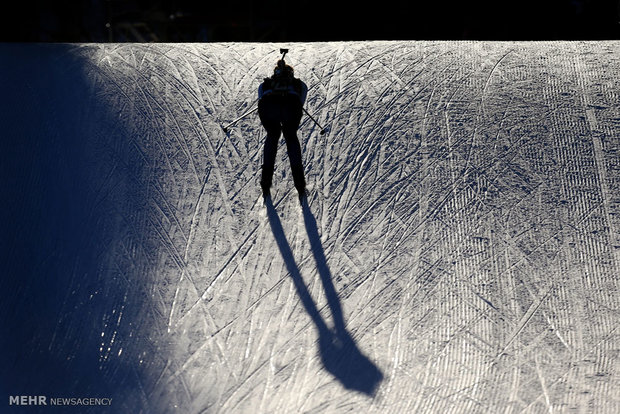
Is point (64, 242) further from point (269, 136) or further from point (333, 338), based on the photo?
point (333, 338)

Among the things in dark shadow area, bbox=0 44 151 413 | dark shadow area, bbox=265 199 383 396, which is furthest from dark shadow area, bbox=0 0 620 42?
dark shadow area, bbox=265 199 383 396

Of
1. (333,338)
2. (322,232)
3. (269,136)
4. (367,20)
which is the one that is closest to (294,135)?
(269,136)

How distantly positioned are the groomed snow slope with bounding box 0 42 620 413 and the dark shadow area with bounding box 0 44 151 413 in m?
0.02

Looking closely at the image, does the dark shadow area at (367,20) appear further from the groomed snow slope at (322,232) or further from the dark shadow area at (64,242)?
the dark shadow area at (64,242)

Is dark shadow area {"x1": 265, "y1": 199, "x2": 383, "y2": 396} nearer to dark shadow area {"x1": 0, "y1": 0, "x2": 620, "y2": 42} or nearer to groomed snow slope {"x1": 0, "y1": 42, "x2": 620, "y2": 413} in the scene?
groomed snow slope {"x1": 0, "y1": 42, "x2": 620, "y2": 413}

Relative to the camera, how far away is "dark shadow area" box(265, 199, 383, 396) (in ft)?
15.7

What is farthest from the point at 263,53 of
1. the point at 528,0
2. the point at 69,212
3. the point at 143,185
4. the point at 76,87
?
the point at 528,0

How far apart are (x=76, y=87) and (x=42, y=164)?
5.95 feet

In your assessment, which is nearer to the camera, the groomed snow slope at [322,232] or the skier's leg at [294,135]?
the groomed snow slope at [322,232]

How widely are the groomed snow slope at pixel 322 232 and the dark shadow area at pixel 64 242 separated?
0.02 m

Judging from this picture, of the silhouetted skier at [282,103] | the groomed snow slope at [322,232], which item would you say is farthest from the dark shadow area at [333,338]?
the silhouetted skier at [282,103]

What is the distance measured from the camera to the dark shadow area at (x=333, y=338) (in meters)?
4.79

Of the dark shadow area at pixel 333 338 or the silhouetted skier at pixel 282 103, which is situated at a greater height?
the silhouetted skier at pixel 282 103

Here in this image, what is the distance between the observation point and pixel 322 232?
643 centimetres
